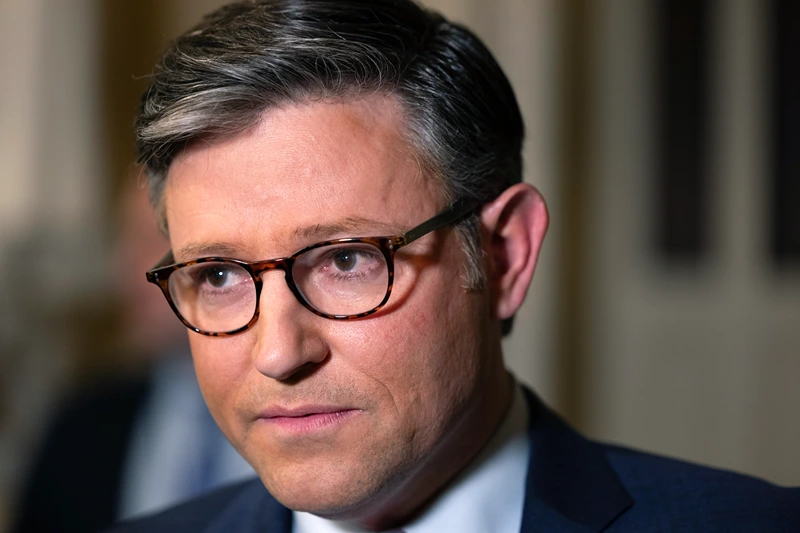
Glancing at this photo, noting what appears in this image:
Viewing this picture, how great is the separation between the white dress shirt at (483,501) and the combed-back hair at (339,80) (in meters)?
0.31

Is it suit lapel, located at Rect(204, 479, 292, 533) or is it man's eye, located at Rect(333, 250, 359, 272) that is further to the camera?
suit lapel, located at Rect(204, 479, 292, 533)

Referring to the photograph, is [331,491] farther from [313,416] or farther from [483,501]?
[483,501]

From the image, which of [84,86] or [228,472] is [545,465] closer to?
[228,472]

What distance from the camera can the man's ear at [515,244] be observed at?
1491 millimetres

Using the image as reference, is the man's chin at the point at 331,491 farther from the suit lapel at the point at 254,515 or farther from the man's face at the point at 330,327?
the suit lapel at the point at 254,515

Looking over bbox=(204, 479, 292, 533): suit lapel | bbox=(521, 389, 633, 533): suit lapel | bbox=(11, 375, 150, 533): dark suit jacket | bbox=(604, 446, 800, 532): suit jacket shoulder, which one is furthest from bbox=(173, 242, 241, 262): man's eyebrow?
bbox=(11, 375, 150, 533): dark suit jacket

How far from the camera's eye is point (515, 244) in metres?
1.52

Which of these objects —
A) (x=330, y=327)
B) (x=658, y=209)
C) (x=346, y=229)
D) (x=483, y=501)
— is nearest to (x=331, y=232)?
(x=346, y=229)

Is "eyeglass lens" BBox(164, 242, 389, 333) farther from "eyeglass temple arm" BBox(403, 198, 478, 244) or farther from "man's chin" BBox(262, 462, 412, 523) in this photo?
"man's chin" BBox(262, 462, 412, 523)

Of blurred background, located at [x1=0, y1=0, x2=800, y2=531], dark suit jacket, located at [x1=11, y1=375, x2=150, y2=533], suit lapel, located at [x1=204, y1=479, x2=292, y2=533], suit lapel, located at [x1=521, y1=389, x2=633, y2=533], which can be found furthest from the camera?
blurred background, located at [x1=0, y1=0, x2=800, y2=531]

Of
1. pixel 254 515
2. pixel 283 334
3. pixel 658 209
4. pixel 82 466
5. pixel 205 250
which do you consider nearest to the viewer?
pixel 283 334

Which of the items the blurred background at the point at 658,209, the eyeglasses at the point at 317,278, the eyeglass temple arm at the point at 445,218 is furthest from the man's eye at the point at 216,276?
the blurred background at the point at 658,209

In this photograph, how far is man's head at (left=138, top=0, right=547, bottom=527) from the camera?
1.26m

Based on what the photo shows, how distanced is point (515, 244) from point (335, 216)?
1.27 ft
